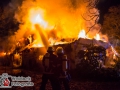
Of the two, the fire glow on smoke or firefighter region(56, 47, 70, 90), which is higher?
the fire glow on smoke

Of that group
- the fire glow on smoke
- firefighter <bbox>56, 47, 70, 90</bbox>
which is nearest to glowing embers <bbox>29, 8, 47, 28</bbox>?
the fire glow on smoke

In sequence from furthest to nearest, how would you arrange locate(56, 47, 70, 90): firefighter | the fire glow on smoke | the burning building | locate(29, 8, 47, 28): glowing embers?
locate(29, 8, 47, 28): glowing embers → the fire glow on smoke → the burning building → locate(56, 47, 70, 90): firefighter

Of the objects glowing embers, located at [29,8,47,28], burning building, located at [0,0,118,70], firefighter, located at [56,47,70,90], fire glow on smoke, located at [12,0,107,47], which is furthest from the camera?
glowing embers, located at [29,8,47,28]

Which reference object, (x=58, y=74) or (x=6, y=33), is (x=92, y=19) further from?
(x=58, y=74)

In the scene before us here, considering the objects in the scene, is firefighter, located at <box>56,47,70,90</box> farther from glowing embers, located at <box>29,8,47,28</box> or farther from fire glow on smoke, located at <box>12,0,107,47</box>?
glowing embers, located at <box>29,8,47,28</box>

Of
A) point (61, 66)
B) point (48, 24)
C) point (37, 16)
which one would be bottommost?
point (61, 66)

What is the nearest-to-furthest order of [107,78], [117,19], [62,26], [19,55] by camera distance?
[107,78]
[19,55]
[62,26]
[117,19]

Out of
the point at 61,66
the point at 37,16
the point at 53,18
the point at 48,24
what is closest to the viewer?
the point at 61,66

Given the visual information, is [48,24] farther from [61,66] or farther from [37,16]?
[61,66]

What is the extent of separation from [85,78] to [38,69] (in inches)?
215

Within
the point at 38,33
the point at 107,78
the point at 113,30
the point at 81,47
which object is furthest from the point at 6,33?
the point at 107,78

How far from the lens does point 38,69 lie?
17812 millimetres

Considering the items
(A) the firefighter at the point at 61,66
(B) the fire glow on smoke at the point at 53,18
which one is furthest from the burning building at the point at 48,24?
(A) the firefighter at the point at 61,66

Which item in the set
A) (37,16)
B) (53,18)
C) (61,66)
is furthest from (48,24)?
(61,66)
